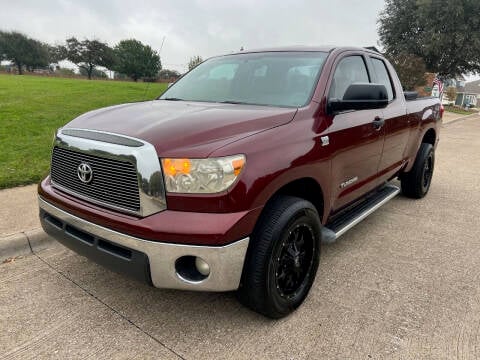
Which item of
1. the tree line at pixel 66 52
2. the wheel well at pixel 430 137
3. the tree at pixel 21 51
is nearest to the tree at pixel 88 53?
the tree line at pixel 66 52

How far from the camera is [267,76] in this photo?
3342mm

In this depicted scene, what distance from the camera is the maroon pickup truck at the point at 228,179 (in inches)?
86.0

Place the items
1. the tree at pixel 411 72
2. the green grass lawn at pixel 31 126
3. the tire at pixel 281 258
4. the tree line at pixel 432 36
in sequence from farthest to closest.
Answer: the tree line at pixel 432 36
the tree at pixel 411 72
the green grass lawn at pixel 31 126
the tire at pixel 281 258

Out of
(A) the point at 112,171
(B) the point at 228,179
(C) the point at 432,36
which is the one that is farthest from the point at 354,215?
(C) the point at 432,36

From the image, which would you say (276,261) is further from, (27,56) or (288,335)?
(27,56)

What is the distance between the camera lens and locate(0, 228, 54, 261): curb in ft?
11.2

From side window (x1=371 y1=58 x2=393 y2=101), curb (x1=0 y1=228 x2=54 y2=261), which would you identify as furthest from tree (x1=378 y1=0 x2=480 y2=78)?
curb (x1=0 y1=228 x2=54 y2=261)

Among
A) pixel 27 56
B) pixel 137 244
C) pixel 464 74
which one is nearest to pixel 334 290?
pixel 137 244

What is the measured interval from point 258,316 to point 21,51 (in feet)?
259

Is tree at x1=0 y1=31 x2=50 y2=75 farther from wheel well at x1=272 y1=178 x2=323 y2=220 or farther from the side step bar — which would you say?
wheel well at x1=272 y1=178 x2=323 y2=220

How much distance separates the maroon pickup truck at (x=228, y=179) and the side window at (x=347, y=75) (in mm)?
26

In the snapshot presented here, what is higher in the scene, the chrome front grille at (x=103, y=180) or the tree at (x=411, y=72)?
the tree at (x=411, y=72)

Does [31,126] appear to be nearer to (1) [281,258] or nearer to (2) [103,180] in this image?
(2) [103,180]

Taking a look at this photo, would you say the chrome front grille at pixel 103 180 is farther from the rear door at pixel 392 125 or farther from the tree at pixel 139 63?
the rear door at pixel 392 125
